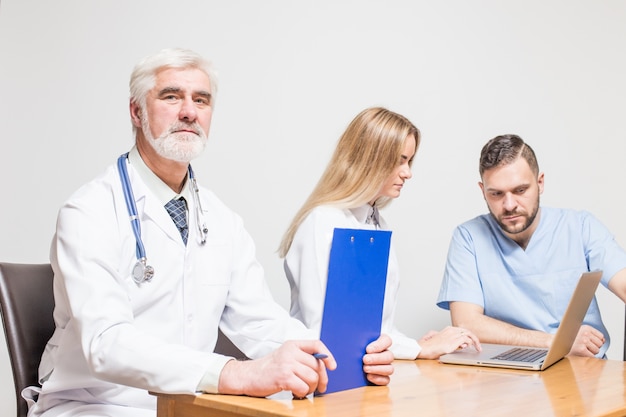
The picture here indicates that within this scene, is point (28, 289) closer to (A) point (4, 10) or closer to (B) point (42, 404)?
(B) point (42, 404)

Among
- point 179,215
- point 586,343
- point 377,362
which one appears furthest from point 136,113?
point 586,343

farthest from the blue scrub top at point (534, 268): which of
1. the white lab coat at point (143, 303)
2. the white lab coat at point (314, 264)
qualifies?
the white lab coat at point (143, 303)

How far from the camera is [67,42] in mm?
3135

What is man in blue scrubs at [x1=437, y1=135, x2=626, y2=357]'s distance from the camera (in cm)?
261

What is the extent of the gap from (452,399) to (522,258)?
1310 mm

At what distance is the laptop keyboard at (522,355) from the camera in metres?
1.91

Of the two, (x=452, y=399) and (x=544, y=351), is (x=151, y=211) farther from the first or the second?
(x=544, y=351)

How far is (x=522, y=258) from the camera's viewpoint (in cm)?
264

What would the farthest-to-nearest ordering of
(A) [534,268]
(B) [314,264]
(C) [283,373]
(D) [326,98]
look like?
(D) [326,98], (A) [534,268], (B) [314,264], (C) [283,373]

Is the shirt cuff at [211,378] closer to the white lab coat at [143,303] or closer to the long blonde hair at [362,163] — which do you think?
the white lab coat at [143,303]

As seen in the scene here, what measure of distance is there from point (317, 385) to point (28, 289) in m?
0.86

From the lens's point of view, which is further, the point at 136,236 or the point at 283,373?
the point at 136,236

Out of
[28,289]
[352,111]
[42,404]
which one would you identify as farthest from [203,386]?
[352,111]

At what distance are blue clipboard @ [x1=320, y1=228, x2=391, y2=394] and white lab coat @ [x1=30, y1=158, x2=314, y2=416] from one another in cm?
22
